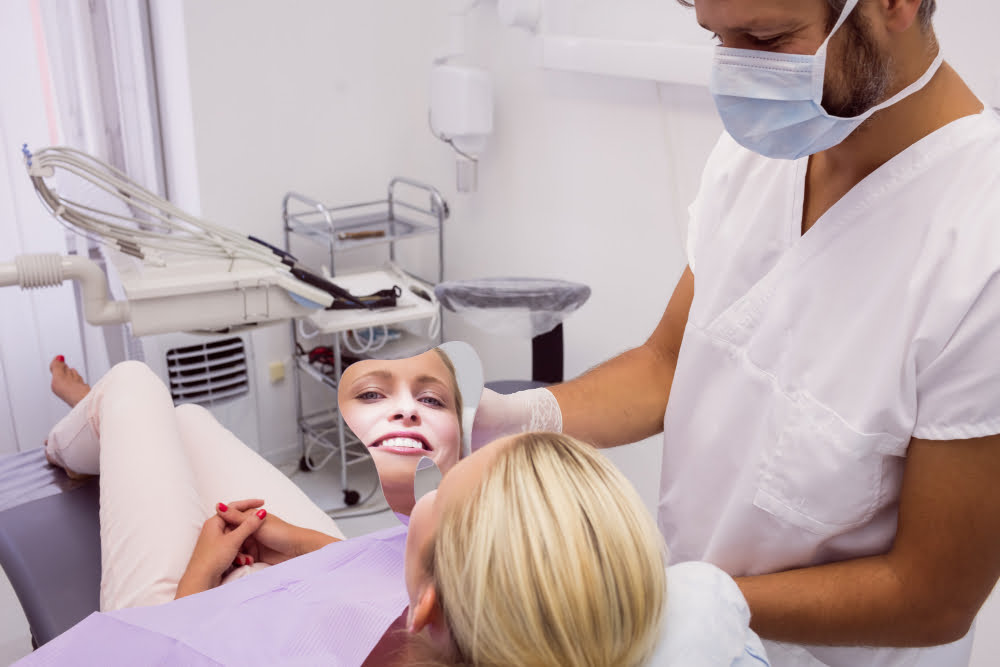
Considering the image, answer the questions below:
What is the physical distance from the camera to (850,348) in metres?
0.90

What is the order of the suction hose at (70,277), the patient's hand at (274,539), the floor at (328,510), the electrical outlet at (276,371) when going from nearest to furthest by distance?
the patient's hand at (274,539), the suction hose at (70,277), the floor at (328,510), the electrical outlet at (276,371)

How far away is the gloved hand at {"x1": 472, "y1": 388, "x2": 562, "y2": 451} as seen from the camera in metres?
0.94

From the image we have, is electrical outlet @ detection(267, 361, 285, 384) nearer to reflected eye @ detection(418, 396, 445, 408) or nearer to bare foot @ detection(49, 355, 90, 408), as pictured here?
bare foot @ detection(49, 355, 90, 408)

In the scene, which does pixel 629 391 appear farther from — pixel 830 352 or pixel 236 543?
pixel 236 543

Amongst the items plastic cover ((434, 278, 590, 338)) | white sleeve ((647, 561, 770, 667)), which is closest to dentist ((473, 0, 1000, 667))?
white sleeve ((647, 561, 770, 667))

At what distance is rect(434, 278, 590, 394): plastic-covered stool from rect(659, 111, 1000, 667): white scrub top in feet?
1.18

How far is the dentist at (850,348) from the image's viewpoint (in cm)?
81

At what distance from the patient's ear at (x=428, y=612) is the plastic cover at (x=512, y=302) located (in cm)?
79

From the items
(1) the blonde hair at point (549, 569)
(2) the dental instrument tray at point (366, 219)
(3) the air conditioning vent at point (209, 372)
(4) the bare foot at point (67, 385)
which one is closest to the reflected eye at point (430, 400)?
(1) the blonde hair at point (549, 569)

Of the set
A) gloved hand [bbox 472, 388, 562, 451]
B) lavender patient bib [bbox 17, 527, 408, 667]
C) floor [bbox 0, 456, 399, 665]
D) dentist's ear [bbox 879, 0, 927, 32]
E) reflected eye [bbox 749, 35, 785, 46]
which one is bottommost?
floor [bbox 0, 456, 399, 665]

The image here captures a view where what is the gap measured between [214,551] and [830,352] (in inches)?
38.9

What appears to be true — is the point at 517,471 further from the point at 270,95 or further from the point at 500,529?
the point at 270,95

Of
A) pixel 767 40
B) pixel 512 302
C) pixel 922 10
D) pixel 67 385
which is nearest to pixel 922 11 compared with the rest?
pixel 922 10

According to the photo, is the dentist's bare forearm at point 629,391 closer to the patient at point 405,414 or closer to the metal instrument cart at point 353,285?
the patient at point 405,414
